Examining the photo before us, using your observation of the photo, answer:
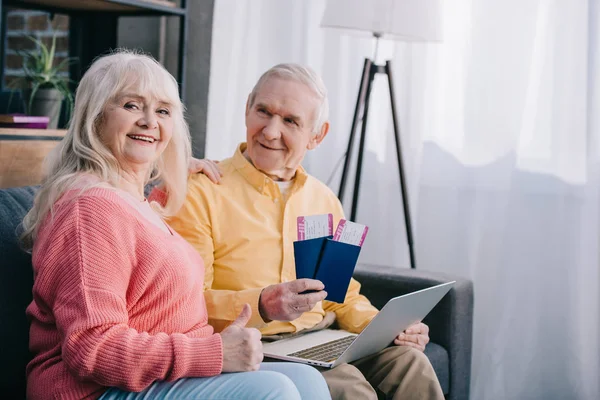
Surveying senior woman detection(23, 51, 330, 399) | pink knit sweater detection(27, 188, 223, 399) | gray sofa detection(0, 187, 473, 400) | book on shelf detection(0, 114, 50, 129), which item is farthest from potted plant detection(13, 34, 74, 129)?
pink knit sweater detection(27, 188, 223, 399)

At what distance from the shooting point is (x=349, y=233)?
1.74 meters

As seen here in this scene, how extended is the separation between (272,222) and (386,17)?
98 centimetres

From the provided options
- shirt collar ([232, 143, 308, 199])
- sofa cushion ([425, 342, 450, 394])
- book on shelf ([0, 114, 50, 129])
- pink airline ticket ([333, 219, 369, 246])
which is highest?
book on shelf ([0, 114, 50, 129])

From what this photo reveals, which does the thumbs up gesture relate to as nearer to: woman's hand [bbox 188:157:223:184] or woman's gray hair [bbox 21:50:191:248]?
woman's gray hair [bbox 21:50:191:248]

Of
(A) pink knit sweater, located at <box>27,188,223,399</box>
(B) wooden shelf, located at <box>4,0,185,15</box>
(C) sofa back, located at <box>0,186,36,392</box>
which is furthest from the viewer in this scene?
(B) wooden shelf, located at <box>4,0,185,15</box>

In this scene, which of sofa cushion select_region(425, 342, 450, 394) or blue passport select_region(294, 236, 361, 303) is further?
sofa cushion select_region(425, 342, 450, 394)

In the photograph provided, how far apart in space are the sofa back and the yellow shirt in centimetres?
38

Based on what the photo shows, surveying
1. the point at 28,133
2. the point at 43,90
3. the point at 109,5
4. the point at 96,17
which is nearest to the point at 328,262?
the point at 28,133

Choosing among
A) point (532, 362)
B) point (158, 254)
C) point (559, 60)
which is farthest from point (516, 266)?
point (158, 254)

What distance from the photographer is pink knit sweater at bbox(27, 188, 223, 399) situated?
4.46 ft

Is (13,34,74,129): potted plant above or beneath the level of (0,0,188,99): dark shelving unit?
beneath

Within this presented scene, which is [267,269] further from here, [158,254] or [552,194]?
[552,194]

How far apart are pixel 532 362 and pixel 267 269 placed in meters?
1.38

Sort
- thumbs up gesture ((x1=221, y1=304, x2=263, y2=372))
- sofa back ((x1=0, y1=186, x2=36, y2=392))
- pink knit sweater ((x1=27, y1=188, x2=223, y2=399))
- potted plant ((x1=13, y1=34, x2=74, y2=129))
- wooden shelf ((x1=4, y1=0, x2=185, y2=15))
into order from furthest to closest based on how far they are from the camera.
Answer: wooden shelf ((x1=4, y1=0, x2=185, y2=15))
potted plant ((x1=13, y1=34, x2=74, y2=129))
sofa back ((x1=0, y1=186, x2=36, y2=392))
thumbs up gesture ((x1=221, y1=304, x2=263, y2=372))
pink knit sweater ((x1=27, y1=188, x2=223, y2=399))
